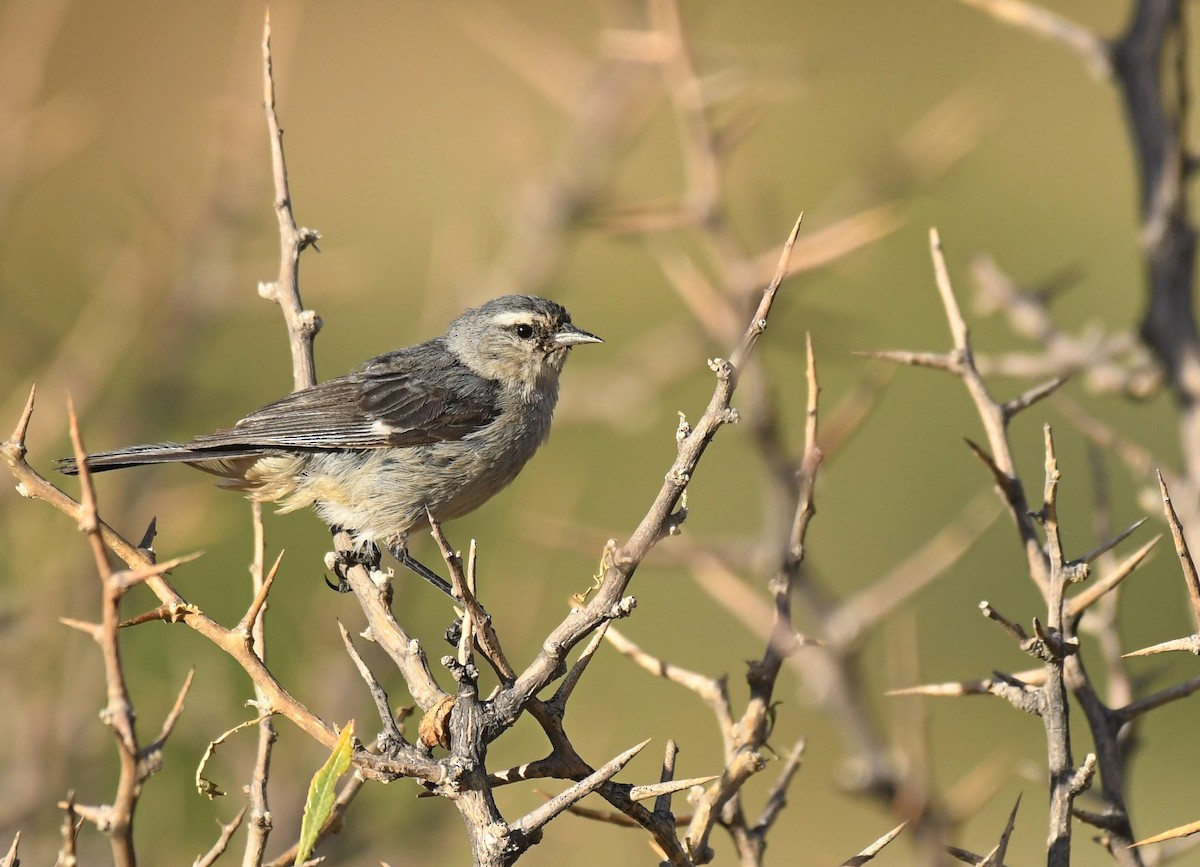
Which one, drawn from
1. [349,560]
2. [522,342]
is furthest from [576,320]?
[349,560]

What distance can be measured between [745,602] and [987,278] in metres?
1.22

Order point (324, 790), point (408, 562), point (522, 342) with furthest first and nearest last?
point (522, 342) < point (408, 562) < point (324, 790)

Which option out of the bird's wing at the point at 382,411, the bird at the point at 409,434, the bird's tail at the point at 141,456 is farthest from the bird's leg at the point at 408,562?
the bird's tail at the point at 141,456

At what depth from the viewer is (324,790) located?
1.70 m

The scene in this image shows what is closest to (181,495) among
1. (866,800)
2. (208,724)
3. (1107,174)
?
(208,724)

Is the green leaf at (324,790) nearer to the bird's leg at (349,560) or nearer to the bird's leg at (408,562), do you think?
the bird's leg at (349,560)

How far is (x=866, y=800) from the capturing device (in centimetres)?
268

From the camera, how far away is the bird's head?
4969mm

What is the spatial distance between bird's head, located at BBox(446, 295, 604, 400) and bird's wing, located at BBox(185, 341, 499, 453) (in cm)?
9

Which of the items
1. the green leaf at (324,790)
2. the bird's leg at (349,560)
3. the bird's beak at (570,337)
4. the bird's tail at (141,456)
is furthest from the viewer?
the bird's beak at (570,337)

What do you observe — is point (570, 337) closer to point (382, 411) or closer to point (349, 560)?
point (382, 411)

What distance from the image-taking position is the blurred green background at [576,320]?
391cm

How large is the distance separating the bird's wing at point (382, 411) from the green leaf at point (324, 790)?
94.7 inches

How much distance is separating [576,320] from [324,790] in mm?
9118
